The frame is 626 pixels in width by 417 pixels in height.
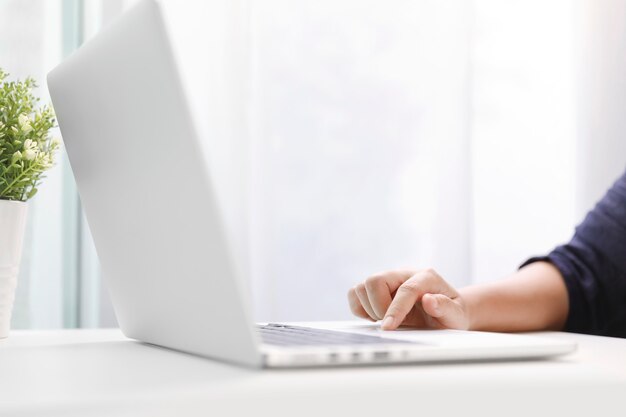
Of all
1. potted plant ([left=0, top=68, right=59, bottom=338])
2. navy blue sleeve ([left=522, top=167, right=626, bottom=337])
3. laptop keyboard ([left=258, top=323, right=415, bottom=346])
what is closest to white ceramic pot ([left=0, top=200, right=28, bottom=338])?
potted plant ([left=0, top=68, right=59, bottom=338])

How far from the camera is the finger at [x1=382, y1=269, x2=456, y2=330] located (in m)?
0.77

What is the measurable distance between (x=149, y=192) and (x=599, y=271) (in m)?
0.89

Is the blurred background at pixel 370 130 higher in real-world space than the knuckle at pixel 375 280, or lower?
higher

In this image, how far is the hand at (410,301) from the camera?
79 cm

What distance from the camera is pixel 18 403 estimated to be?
1.27ft

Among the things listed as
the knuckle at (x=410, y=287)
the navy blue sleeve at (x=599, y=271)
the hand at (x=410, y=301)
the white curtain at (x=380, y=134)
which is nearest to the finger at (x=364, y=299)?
the hand at (x=410, y=301)

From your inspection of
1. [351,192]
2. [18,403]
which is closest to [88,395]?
[18,403]

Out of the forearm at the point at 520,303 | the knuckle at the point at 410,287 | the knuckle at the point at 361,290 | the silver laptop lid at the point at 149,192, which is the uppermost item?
the silver laptop lid at the point at 149,192

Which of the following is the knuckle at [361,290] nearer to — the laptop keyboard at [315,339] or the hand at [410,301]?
the hand at [410,301]

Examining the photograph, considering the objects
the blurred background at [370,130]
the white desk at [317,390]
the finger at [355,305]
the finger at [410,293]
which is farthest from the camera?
the blurred background at [370,130]

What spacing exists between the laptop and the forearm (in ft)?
1.26

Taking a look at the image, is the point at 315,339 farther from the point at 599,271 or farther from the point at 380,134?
the point at 380,134

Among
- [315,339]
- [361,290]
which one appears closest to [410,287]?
[361,290]

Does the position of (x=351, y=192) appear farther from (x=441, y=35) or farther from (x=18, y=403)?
(x=18, y=403)
